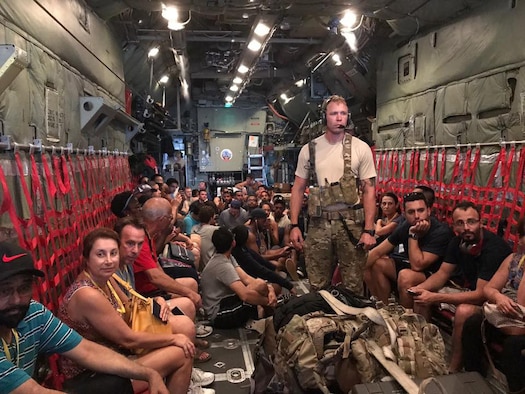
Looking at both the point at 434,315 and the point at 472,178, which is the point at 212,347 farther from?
the point at 472,178

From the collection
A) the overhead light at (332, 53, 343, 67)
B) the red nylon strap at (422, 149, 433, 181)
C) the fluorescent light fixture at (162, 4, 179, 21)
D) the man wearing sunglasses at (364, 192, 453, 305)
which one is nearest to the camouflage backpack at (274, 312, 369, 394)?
the man wearing sunglasses at (364, 192, 453, 305)

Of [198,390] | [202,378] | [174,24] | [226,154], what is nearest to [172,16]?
[174,24]

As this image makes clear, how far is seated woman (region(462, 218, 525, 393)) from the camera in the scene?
252cm

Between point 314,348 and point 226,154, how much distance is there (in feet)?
40.9

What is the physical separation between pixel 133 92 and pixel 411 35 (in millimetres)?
4817

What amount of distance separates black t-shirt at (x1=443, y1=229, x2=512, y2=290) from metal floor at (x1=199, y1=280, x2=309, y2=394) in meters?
1.83

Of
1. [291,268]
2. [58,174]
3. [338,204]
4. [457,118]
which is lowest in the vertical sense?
[291,268]

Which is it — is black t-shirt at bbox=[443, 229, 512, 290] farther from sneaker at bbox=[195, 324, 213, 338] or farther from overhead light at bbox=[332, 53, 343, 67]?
overhead light at bbox=[332, 53, 343, 67]

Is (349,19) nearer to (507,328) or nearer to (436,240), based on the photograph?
(436,240)

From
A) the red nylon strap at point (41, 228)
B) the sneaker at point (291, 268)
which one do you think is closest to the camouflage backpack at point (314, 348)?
the red nylon strap at point (41, 228)

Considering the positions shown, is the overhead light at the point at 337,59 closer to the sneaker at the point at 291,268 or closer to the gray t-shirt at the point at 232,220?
the gray t-shirt at the point at 232,220

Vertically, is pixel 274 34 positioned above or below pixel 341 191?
above

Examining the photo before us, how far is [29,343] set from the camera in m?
1.85

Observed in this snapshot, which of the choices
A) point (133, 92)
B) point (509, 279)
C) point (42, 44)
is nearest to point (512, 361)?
point (509, 279)
